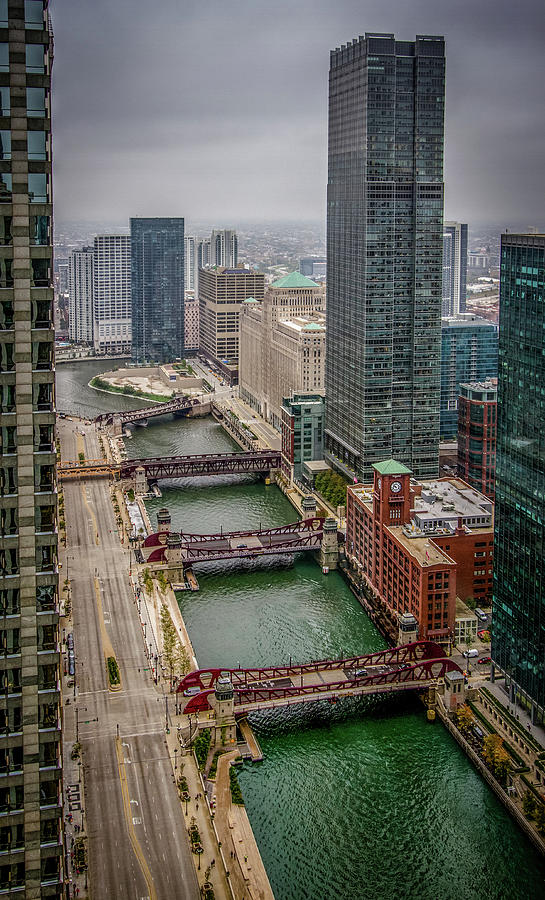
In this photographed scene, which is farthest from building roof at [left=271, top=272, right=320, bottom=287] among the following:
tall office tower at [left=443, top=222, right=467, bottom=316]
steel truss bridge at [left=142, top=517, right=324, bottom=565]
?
steel truss bridge at [left=142, top=517, right=324, bottom=565]

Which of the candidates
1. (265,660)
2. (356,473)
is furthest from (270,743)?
(356,473)

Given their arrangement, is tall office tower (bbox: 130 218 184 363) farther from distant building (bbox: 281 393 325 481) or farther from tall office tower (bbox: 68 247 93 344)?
distant building (bbox: 281 393 325 481)

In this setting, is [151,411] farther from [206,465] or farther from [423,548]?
[423,548]

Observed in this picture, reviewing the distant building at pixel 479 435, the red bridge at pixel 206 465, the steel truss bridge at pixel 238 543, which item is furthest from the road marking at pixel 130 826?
the red bridge at pixel 206 465

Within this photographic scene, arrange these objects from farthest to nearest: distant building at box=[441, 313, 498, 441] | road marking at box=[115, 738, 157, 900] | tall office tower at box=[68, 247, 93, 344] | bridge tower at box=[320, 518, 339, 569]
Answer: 1. tall office tower at box=[68, 247, 93, 344]
2. distant building at box=[441, 313, 498, 441]
3. bridge tower at box=[320, 518, 339, 569]
4. road marking at box=[115, 738, 157, 900]

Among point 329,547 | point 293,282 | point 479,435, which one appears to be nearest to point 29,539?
point 329,547

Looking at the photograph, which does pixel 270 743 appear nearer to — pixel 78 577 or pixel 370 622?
pixel 370 622
